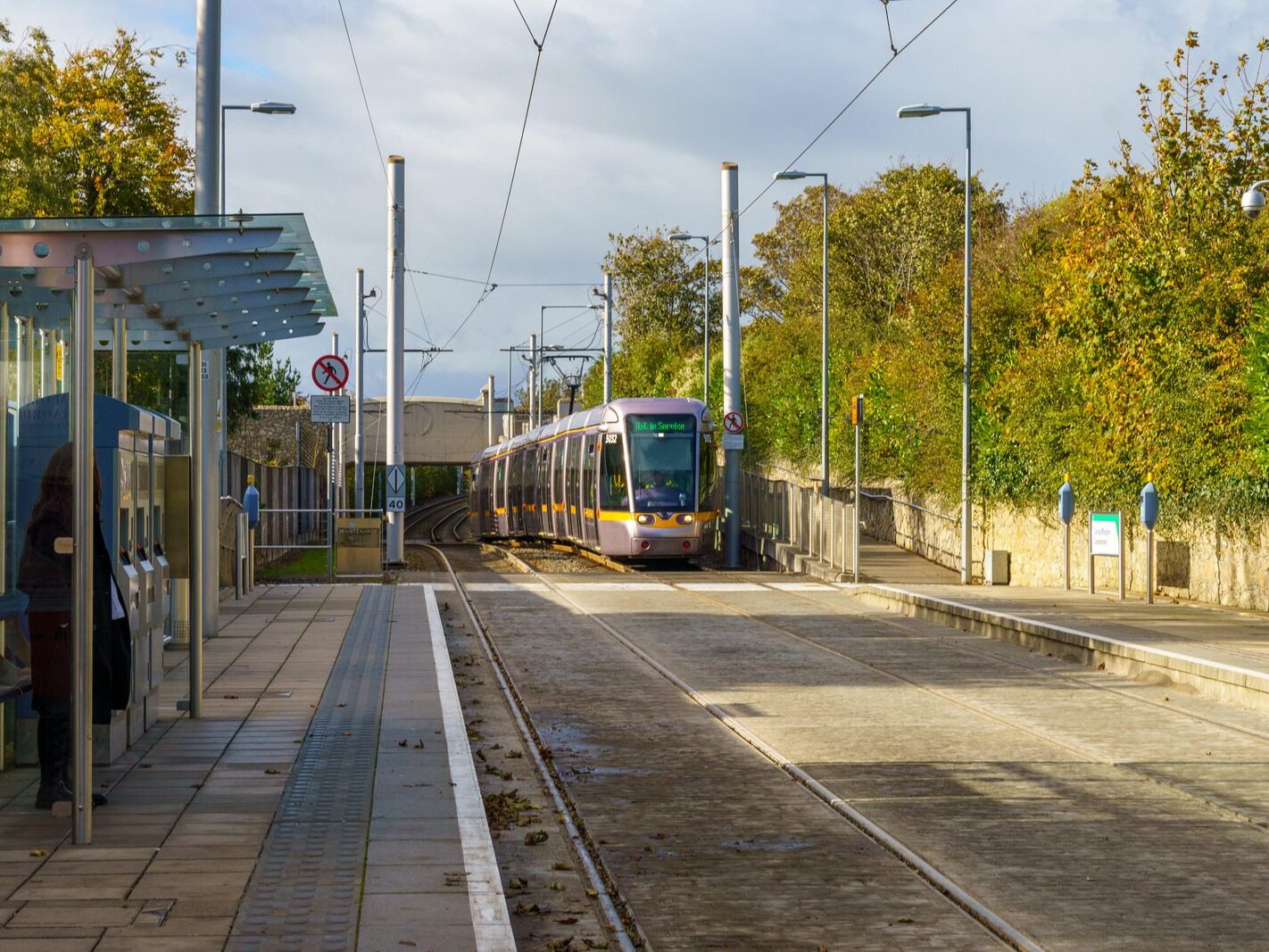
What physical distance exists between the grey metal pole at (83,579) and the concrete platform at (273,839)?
27 centimetres

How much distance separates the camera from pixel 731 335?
122 ft

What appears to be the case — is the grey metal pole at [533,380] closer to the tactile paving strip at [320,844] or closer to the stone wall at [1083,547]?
the stone wall at [1083,547]

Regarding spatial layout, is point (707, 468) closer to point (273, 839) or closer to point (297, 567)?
point (297, 567)

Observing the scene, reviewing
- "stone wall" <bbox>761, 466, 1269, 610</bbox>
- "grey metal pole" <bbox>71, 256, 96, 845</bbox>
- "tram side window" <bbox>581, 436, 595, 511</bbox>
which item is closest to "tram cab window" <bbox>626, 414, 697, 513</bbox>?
"tram side window" <bbox>581, 436, 595, 511</bbox>

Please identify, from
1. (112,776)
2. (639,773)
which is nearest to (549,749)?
(639,773)

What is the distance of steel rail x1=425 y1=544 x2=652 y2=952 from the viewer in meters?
6.50

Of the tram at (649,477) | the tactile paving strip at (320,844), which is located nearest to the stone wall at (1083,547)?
the tram at (649,477)

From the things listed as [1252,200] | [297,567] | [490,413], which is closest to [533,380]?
[490,413]

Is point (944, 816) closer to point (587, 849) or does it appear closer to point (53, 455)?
point (587, 849)

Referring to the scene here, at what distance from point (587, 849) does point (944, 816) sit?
197cm

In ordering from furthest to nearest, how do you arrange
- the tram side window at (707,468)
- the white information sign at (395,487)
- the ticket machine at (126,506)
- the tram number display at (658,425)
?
the tram side window at (707,468) < the tram number display at (658,425) < the white information sign at (395,487) < the ticket machine at (126,506)

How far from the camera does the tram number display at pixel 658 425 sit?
35.1 metres

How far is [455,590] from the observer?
88.4 feet

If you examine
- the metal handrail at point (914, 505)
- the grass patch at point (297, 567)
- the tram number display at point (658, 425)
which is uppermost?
the tram number display at point (658, 425)
